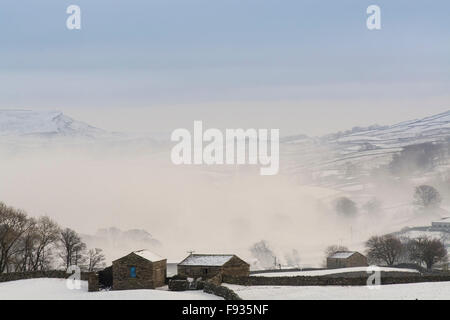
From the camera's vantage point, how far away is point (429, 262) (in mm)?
93375

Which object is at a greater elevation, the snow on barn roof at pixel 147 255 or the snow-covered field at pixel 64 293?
the snow on barn roof at pixel 147 255

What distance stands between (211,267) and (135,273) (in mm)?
7995

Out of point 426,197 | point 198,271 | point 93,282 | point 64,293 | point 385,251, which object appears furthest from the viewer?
point 426,197

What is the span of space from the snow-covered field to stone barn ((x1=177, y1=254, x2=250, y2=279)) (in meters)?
6.13

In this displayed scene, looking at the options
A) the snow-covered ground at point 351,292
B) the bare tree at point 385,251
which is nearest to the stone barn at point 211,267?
the snow-covered ground at point 351,292

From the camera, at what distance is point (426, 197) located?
7234 inches

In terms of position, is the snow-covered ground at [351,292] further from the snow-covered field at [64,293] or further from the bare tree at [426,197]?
the bare tree at [426,197]

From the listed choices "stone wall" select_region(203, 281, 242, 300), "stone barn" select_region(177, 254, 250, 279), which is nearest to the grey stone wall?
"stone barn" select_region(177, 254, 250, 279)

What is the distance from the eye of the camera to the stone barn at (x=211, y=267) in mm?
61438

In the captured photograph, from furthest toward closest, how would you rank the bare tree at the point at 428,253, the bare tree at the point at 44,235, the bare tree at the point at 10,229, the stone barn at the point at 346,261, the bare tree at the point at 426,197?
the bare tree at the point at 426,197 < the bare tree at the point at 428,253 < the stone barn at the point at 346,261 < the bare tree at the point at 44,235 < the bare tree at the point at 10,229

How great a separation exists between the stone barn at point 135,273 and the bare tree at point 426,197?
455 ft

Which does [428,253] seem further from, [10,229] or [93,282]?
[10,229]

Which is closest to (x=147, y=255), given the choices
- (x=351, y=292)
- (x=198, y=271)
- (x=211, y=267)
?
(x=198, y=271)
